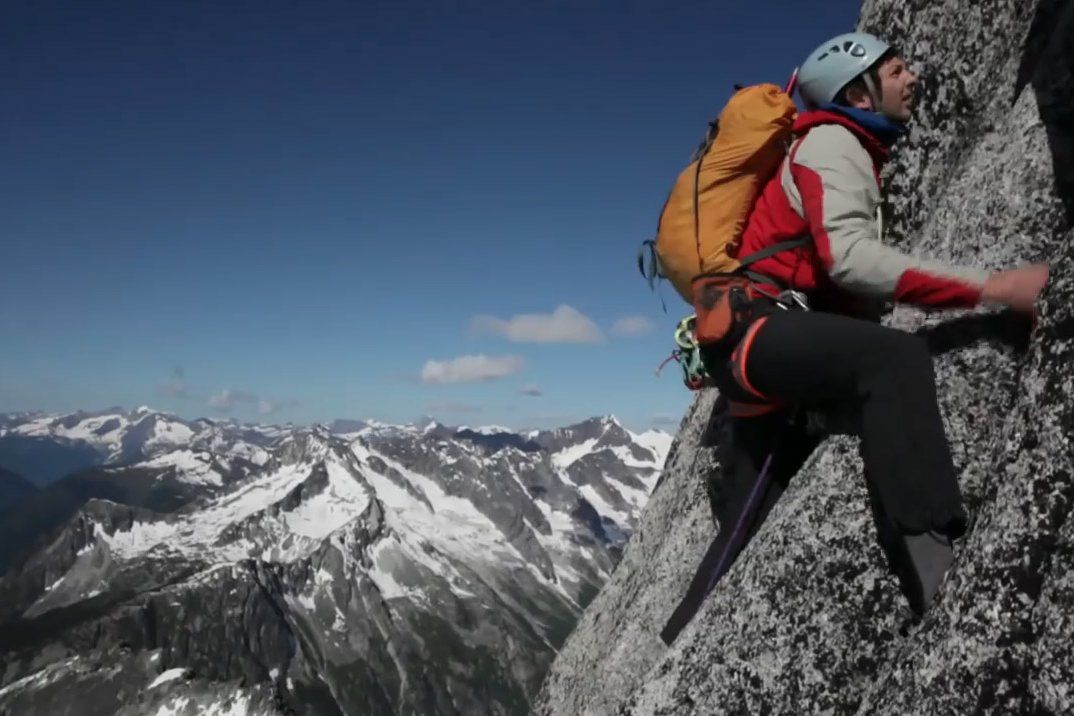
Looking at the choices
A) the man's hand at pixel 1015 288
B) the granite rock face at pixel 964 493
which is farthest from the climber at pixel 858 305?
the granite rock face at pixel 964 493

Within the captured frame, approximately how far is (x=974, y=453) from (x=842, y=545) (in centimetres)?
149

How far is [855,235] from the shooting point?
7.05 m

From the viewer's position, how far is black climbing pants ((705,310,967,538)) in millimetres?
6684

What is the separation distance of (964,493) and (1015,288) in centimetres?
191

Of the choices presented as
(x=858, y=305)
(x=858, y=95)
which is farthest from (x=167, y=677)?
(x=858, y=95)

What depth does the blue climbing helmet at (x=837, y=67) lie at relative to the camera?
823 centimetres

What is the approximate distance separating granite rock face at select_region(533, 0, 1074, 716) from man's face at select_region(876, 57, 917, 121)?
108cm

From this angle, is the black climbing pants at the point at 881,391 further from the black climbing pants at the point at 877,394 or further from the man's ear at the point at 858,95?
the man's ear at the point at 858,95

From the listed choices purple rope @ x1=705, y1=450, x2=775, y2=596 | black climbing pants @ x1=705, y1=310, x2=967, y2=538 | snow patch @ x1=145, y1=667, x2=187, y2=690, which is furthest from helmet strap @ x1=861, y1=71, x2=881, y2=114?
snow patch @ x1=145, y1=667, x2=187, y2=690

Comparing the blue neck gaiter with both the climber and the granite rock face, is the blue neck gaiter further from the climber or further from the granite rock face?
the granite rock face

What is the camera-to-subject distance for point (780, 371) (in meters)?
7.58

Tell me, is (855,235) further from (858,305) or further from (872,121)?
(858,305)

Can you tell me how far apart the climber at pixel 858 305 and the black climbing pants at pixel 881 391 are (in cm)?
1

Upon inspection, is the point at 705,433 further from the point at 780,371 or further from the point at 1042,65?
the point at 1042,65
